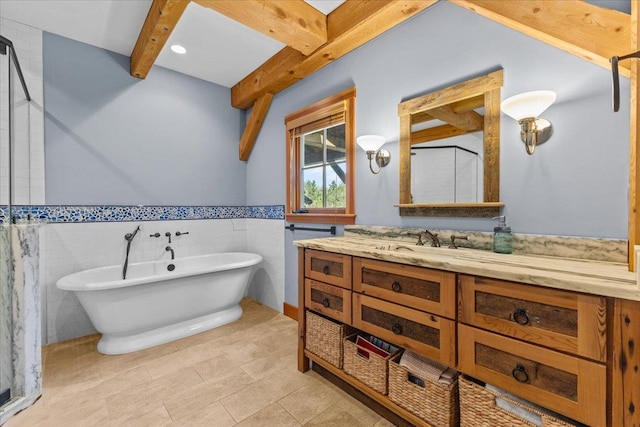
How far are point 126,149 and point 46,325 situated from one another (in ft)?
5.60

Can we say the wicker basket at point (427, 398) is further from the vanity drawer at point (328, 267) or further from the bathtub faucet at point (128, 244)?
the bathtub faucet at point (128, 244)

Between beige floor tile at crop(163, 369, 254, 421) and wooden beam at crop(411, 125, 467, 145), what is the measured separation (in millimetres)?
2001

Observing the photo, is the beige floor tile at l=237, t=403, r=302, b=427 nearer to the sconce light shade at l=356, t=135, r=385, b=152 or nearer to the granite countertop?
the granite countertop

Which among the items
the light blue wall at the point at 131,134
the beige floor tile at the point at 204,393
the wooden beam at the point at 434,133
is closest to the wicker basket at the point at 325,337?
the beige floor tile at the point at 204,393

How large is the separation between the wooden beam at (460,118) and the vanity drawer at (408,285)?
0.96 meters

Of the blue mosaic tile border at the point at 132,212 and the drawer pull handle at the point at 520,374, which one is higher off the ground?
the blue mosaic tile border at the point at 132,212

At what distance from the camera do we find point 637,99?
998 millimetres

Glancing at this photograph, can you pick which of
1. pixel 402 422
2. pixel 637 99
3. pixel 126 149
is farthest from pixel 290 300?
pixel 637 99

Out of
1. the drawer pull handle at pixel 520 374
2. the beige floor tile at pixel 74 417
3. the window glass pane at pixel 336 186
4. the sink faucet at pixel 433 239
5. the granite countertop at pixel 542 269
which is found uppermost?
the window glass pane at pixel 336 186

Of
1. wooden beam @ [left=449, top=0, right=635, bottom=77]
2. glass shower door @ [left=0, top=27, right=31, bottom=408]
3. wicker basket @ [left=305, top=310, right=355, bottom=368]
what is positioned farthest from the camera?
glass shower door @ [left=0, top=27, right=31, bottom=408]

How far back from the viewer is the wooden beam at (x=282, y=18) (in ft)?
5.99

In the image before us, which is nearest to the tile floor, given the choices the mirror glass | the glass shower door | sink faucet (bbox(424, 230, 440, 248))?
sink faucet (bbox(424, 230, 440, 248))

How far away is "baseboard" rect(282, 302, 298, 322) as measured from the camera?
2.90 metres

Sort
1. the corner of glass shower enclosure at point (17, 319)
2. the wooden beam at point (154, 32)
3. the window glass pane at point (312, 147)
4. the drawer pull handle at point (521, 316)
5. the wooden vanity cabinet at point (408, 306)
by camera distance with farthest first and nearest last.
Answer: the window glass pane at point (312, 147) → the wooden beam at point (154, 32) → the corner of glass shower enclosure at point (17, 319) → the wooden vanity cabinet at point (408, 306) → the drawer pull handle at point (521, 316)
